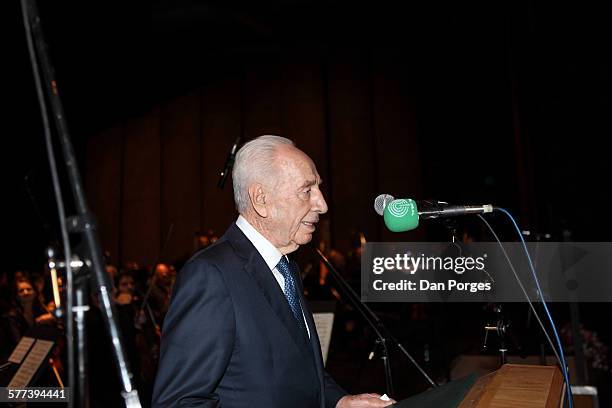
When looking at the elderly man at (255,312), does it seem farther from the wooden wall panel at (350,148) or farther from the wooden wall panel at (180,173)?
the wooden wall panel at (180,173)

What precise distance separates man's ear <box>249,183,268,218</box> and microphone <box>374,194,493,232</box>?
406 millimetres

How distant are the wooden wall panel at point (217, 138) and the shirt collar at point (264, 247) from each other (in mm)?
11305

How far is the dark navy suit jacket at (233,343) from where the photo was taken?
1463mm

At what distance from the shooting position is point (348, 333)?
8.58 metres

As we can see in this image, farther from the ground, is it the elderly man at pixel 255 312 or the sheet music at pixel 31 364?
the elderly man at pixel 255 312

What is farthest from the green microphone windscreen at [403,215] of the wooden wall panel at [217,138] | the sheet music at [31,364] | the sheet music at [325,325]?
the wooden wall panel at [217,138]

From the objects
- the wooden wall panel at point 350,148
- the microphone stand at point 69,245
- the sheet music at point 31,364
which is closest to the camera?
the microphone stand at point 69,245

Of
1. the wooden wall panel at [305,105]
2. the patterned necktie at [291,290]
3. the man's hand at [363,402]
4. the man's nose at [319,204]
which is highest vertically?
the wooden wall panel at [305,105]

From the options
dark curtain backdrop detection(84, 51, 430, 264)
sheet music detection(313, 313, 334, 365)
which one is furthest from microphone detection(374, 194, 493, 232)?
dark curtain backdrop detection(84, 51, 430, 264)

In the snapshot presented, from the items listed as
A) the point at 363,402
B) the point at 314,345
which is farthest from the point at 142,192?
the point at 363,402

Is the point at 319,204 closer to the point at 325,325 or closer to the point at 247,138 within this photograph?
the point at 325,325

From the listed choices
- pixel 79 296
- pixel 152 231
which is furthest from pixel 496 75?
pixel 79 296

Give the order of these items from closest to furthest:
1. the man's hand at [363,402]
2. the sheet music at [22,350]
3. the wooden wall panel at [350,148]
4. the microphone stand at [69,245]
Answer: the microphone stand at [69,245] → the man's hand at [363,402] → the sheet music at [22,350] → the wooden wall panel at [350,148]

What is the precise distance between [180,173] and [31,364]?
10.8 meters
